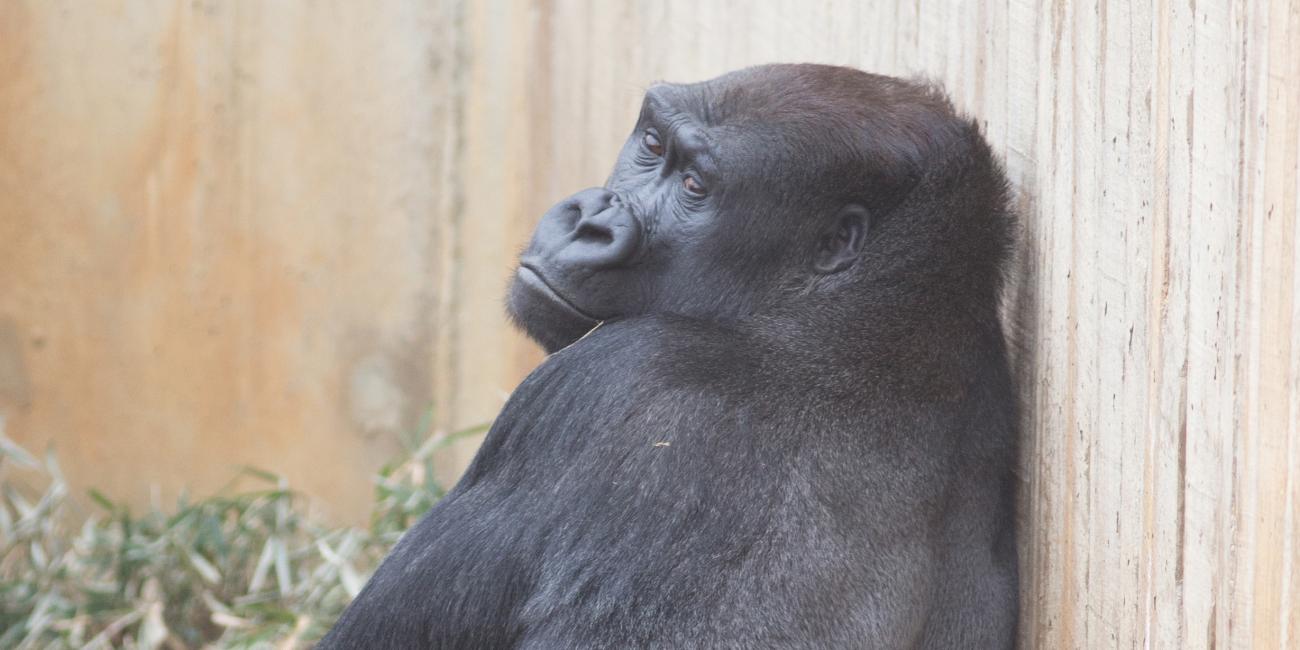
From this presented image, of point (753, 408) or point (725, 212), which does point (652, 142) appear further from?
point (753, 408)

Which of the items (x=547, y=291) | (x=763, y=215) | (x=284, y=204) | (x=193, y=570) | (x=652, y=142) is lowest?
(x=193, y=570)

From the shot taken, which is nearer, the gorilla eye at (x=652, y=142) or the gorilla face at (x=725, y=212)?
the gorilla face at (x=725, y=212)

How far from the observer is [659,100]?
2.45 metres

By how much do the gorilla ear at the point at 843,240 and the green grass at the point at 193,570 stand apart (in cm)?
228

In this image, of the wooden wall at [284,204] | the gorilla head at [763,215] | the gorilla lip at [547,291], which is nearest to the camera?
the gorilla head at [763,215]

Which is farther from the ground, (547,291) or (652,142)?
(652,142)

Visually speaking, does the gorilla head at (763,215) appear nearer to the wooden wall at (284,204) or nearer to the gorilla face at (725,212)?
the gorilla face at (725,212)

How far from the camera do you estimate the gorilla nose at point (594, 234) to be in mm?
2350

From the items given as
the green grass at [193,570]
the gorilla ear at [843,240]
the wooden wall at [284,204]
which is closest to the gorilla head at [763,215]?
the gorilla ear at [843,240]

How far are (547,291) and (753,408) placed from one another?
1.61ft

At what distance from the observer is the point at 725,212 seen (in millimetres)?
2346

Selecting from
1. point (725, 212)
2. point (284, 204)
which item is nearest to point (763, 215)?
point (725, 212)

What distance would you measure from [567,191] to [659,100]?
266 centimetres

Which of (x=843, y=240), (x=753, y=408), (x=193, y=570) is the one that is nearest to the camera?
(x=753, y=408)
